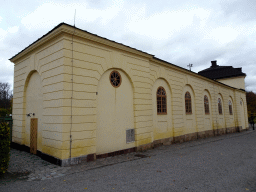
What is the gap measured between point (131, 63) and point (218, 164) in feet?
19.8

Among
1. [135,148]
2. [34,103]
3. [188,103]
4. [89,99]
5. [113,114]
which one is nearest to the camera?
[89,99]

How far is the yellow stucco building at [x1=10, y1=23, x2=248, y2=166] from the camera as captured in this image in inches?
258

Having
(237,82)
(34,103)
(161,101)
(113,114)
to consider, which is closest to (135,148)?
(113,114)

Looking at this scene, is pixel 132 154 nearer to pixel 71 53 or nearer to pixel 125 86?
pixel 125 86

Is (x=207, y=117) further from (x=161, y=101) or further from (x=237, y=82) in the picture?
(x=237, y=82)

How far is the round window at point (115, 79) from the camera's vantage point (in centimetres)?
821

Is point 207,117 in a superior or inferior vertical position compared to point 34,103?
inferior

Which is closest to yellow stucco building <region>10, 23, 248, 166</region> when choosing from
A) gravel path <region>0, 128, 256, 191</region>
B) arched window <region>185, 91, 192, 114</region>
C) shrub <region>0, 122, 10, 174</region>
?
gravel path <region>0, 128, 256, 191</region>

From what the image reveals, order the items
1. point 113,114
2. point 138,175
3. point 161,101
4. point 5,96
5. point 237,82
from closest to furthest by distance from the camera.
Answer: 1. point 138,175
2. point 113,114
3. point 161,101
4. point 237,82
5. point 5,96

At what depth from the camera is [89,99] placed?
23.2ft

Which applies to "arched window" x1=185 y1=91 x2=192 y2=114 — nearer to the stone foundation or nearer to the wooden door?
the stone foundation

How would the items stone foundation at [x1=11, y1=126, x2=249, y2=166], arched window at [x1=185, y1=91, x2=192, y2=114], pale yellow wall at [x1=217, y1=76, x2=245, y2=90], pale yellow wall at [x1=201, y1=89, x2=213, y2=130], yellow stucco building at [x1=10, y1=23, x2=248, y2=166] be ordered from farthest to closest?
pale yellow wall at [x1=217, y1=76, x2=245, y2=90] < pale yellow wall at [x1=201, y1=89, x2=213, y2=130] < arched window at [x1=185, y1=91, x2=192, y2=114] < yellow stucco building at [x1=10, y1=23, x2=248, y2=166] < stone foundation at [x1=11, y1=126, x2=249, y2=166]

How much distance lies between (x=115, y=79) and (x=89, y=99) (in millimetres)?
1886

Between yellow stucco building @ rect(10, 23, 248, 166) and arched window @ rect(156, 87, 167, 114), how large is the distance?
65 millimetres
